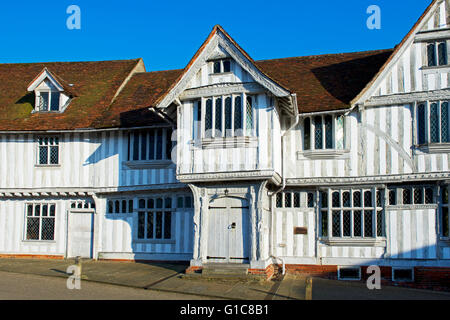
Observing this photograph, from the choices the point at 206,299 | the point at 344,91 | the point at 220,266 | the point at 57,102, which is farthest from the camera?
the point at 57,102

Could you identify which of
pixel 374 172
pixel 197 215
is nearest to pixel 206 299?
pixel 197 215

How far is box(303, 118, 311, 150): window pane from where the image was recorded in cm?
1727

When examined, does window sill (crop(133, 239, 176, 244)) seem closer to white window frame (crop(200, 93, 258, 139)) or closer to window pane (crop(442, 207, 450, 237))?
white window frame (crop(200, 93, 258, 139))

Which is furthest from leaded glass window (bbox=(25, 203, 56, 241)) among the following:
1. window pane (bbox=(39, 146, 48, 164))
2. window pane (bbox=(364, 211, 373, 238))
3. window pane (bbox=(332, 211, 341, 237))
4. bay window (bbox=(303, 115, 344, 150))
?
window pane (bbox=(364, 211, 373, 238))

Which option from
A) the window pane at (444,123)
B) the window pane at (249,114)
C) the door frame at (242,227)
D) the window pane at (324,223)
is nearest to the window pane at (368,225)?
the window pane at (324,223)

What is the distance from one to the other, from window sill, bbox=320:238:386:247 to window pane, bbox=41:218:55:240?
36.8 ft

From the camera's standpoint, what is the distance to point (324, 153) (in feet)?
55.1

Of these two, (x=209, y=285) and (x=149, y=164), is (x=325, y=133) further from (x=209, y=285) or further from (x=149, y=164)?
(x=149, y=164)

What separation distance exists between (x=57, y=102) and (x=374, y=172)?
540 inches

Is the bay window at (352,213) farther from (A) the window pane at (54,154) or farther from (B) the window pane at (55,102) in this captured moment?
(B) the window pane at (55,102)

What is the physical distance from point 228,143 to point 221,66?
2633 mm

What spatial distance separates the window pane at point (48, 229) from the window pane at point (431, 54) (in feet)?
52.3
